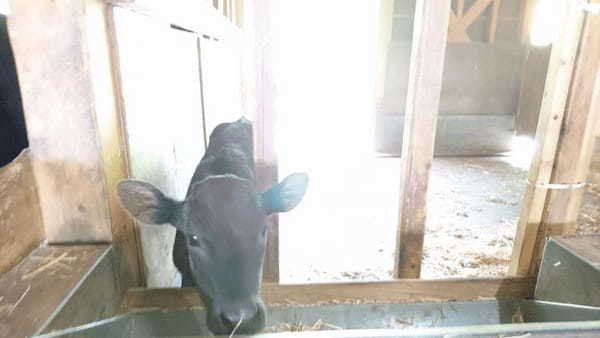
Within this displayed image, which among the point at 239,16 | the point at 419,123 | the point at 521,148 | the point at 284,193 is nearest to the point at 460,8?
the point at 521,148

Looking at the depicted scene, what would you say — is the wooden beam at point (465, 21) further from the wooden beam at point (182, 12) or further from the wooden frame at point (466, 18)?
the wooden beam at point (182, 12)

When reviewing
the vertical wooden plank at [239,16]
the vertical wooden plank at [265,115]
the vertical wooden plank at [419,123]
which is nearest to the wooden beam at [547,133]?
the vertical wooden plank at [419,123]

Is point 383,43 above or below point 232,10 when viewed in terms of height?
below

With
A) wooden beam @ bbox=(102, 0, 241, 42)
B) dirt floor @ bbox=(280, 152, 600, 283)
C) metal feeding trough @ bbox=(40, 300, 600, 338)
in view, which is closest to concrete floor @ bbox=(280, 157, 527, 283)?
dirt floor @ bbox=(280, 152, 600, 283)

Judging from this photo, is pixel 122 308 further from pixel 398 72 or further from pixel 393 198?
pixel 398 72

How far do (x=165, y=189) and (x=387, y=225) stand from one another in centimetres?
282

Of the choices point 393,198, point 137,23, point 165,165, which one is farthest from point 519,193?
point 137,23

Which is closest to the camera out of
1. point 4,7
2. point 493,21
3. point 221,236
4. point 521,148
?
point 4,7

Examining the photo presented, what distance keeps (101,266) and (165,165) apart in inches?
41.1

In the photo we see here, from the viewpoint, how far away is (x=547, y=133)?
1929mm

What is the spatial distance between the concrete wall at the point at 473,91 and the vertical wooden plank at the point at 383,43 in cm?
13

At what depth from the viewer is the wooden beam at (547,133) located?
71.2 inches

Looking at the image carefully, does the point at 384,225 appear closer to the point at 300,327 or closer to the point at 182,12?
the point at 300,327

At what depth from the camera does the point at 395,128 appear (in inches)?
325
